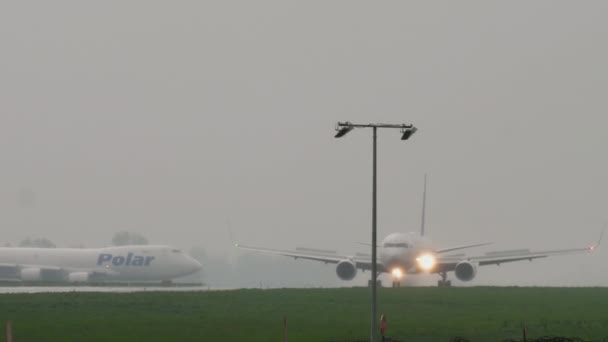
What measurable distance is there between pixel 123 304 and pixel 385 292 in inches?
819

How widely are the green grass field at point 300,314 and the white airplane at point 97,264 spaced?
37.3 m

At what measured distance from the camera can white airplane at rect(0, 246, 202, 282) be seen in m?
110

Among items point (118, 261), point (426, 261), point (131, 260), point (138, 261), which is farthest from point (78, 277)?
point (426, 261)

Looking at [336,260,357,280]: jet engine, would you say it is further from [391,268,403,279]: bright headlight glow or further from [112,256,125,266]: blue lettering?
[112,256,125,266]: blue lettering

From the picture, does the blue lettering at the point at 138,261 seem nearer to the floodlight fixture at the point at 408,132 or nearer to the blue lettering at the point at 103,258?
the blue lettering at the point at 103,258

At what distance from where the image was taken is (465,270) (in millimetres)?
89250

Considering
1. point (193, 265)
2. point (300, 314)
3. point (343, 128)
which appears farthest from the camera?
point (193, 265)

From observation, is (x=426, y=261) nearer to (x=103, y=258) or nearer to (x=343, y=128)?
(x=103, y=258)

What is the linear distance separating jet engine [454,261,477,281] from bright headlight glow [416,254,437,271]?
2.02 m

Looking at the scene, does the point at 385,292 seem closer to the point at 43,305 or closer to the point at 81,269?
the point at 43,305

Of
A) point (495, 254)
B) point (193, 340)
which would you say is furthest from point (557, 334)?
point (495, 254)

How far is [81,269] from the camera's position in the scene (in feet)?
369

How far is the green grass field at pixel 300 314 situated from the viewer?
146ft

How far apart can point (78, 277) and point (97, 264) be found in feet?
8.97
